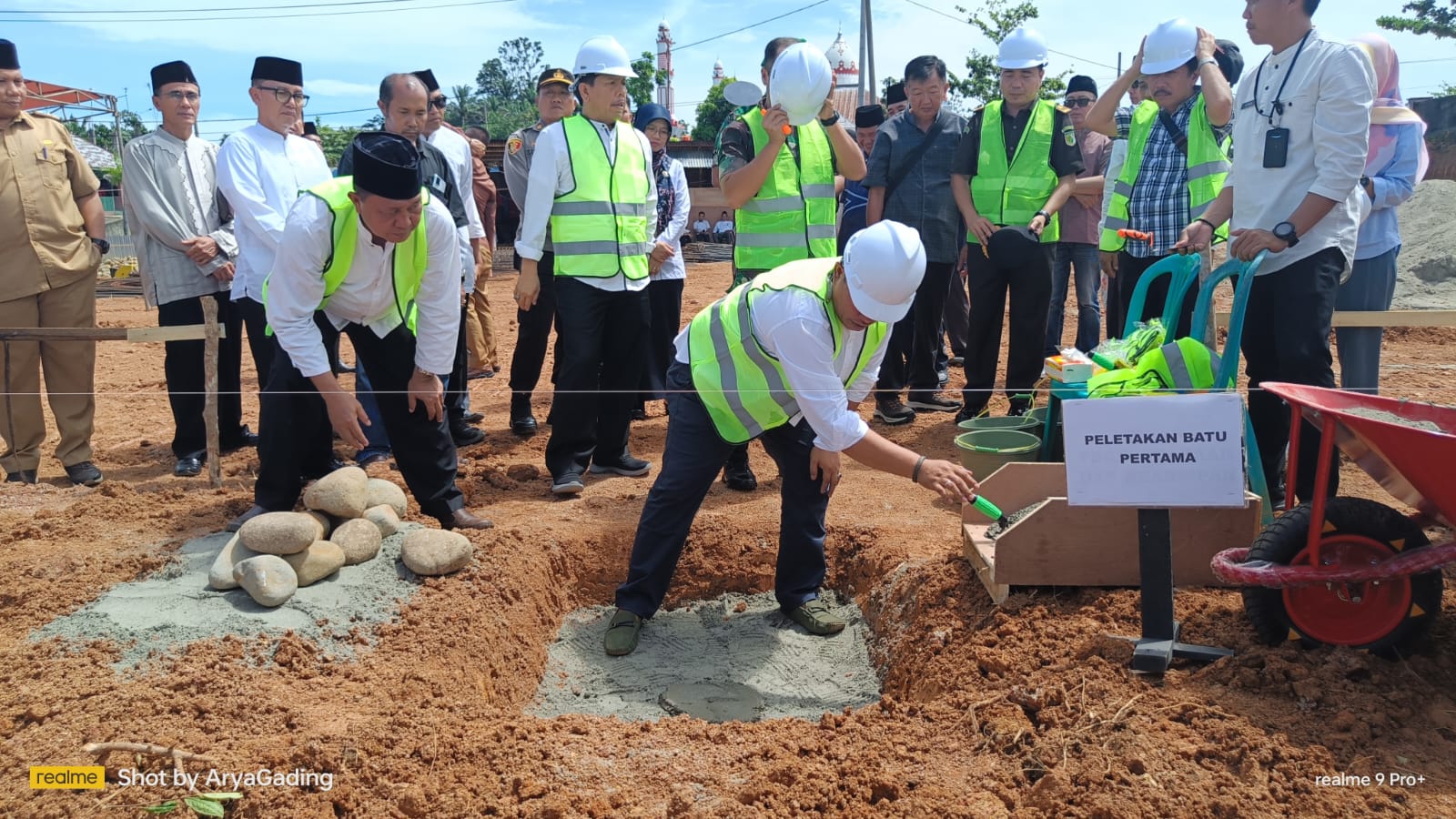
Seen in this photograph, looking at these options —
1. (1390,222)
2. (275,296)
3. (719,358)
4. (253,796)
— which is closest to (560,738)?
(253,796)

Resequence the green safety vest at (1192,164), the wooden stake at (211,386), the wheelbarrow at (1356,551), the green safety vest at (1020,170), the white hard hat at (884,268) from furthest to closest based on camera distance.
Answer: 1. the green safety vest at (1020,170)
2. the wooden stake at (211,386)
3. the green safety vest at (1192,164)
4. the white hard hat at (884,268)
5. the wheelbarrow at (1356,551)

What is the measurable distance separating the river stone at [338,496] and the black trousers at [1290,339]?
352cm

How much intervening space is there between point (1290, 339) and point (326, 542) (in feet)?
12.4

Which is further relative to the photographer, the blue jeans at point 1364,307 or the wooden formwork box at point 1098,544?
the blue jeans at point 1364,307

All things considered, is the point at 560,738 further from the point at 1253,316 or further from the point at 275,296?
the point at 1253,316

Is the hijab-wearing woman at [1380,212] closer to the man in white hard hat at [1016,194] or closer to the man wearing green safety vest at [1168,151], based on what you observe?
the man wearing green safety vest at [1168,151]

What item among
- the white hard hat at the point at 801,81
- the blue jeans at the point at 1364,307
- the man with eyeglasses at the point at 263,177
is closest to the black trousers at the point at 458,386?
the man with eyeglasses at the point at 263,177

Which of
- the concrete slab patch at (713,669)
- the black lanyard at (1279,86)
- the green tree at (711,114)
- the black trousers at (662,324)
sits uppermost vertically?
the green tree at (711,114)

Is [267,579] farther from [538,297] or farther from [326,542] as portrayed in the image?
[538,297]

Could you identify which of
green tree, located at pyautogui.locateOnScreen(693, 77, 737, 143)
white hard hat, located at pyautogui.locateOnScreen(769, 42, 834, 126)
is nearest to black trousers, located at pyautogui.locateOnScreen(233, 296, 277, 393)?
white hard hat, located at pyautogui.locateOnScreen(769, 42, 834, 126)

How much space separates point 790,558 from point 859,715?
1025mm

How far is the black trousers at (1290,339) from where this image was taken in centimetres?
381

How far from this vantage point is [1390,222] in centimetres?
436

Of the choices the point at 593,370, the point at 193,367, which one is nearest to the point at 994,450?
the point at 593,370
